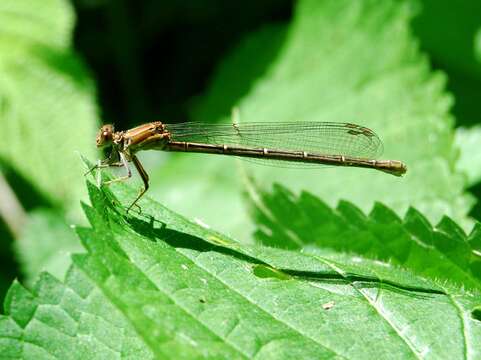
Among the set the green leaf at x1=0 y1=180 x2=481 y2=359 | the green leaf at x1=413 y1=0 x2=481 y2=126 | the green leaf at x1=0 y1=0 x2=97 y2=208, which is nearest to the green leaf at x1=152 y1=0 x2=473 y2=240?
the green leaf at x1=413 y1=0 x2=481 y2=126

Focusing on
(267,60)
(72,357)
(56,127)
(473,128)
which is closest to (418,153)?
(473,128)

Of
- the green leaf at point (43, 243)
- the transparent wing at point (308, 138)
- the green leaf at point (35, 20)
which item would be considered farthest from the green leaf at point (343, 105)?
the green leaf at point (35, 20)

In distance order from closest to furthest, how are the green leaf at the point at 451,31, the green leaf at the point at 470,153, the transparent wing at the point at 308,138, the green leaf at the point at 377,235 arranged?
the green leaf at the point at 377,235, the transparent wing at the point at 308,138, the green leaf at the point at 470,153, the green leaf at the point at 451,31

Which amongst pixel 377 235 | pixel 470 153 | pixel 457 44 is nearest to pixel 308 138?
pixel 377 235

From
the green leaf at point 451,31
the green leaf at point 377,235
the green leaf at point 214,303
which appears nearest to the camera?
the green leaf at point 214,303

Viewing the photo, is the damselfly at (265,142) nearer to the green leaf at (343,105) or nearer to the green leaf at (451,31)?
the green leaf at (343,105)

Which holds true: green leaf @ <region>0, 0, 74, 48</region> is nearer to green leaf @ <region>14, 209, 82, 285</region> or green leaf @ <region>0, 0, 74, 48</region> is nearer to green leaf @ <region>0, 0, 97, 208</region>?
green leaf @ <region>0, 0, 97, 208</region>

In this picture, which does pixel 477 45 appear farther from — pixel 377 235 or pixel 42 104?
pixel 42 104

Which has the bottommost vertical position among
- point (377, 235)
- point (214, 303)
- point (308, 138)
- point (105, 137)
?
point (214, 303)
